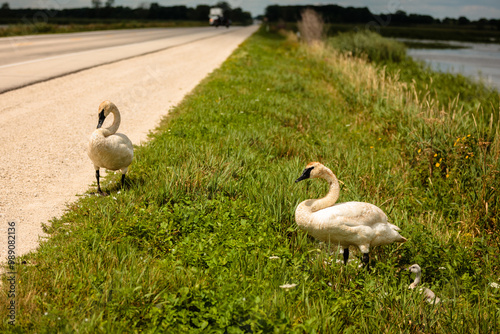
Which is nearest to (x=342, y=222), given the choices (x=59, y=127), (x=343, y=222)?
(x=343, y=222)

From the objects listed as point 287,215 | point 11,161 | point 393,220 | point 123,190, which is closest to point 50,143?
point 11,161

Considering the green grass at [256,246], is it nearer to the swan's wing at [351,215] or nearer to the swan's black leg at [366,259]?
the swan's black leg at [366,259]

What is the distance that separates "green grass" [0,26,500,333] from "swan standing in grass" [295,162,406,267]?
20 centimetres

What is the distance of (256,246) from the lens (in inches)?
142

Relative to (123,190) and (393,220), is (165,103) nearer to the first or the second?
(123,190)

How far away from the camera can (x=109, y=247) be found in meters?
3.39

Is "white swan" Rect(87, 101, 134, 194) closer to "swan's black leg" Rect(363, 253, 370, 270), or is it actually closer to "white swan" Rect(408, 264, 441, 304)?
"swan's black leg" Rect(363, 253, 370, 270)

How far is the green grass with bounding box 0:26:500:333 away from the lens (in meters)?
2.74

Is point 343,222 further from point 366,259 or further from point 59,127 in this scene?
point 59,127

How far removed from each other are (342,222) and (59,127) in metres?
5.93

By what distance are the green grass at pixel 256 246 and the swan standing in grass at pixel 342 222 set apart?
20cm

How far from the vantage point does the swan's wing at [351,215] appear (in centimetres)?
334

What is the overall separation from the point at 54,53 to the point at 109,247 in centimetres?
1636

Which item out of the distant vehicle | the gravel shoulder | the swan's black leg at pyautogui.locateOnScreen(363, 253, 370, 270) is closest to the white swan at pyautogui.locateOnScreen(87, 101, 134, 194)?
the gravel shoulder
